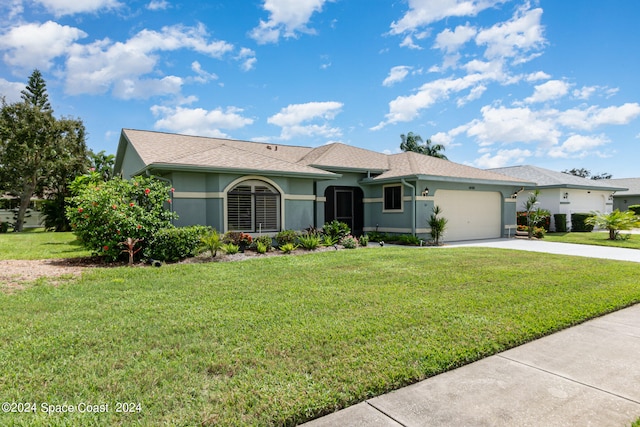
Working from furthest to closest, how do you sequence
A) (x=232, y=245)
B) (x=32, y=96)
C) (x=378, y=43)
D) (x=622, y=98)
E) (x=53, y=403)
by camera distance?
(x=32, y=96) → (x=622, y=98) → (x=378, y=43) → (x=232, y=245) → (x=53, y=403)

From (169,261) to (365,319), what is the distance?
22.7 ft

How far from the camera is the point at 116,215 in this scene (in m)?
9.59

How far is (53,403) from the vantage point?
2912 mm

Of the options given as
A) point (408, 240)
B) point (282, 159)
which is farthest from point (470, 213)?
point (282, 159)

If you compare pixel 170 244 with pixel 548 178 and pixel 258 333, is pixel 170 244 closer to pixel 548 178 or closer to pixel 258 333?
pixel 258 333

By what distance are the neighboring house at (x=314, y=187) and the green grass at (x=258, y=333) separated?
4.28 meters

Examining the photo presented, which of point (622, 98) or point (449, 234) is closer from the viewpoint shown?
point (449, 234)

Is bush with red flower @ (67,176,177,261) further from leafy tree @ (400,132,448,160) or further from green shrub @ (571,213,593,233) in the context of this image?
leafy tree @ (400,132,448,160)

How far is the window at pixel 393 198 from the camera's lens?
16.2 meters

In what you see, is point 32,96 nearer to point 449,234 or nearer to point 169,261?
point 169,261

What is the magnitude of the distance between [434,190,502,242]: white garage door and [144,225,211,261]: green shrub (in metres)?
10.9

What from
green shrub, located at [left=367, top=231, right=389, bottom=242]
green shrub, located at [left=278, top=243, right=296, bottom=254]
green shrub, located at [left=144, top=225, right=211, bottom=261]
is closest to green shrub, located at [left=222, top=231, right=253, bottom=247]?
green shrub, located at [left=278, top=243, right=296, bottom=254]

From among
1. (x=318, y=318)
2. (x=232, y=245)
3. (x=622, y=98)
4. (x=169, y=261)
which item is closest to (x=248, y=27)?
(x=232, y=245)

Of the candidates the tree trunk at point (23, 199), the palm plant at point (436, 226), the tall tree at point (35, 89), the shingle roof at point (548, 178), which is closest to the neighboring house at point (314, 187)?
the palm plant at point (436, 226)
